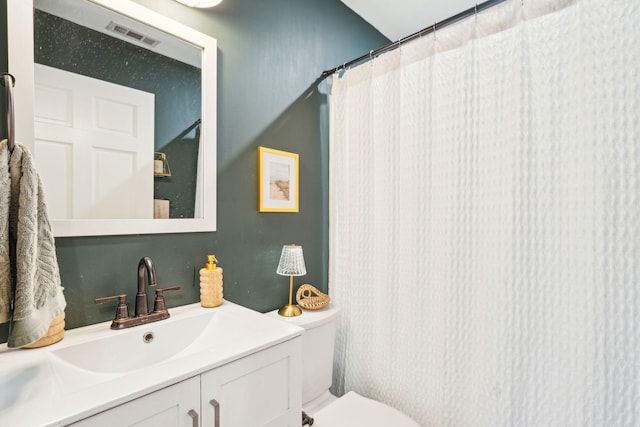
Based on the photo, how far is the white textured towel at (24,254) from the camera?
0.71 meters

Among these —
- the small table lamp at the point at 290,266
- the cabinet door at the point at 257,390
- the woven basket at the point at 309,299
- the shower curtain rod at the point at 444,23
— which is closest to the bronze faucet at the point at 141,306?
the cabinet door at the point at 257,390

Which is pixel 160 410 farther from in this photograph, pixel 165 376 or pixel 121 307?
pixel 121 307

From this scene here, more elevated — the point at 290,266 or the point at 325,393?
the point at 290,266

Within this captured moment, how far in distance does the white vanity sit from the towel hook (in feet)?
1.78

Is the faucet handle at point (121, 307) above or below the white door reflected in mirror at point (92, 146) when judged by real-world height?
below

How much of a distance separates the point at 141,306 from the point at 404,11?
216 cm

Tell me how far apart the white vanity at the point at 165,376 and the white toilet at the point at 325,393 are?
0.37 meters

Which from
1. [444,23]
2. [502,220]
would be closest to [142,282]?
[502,220]

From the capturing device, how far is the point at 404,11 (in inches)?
76.2

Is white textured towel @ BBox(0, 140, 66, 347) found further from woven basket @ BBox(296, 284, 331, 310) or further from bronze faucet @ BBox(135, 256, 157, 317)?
woven basket @ BBox(296, 284, 331, 310)

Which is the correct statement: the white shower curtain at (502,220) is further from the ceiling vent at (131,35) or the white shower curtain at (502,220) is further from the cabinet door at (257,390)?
the ceiling vent at (131,35)

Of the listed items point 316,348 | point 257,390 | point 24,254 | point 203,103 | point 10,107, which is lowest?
point 316,348

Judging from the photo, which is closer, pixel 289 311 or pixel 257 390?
pixel 257 390

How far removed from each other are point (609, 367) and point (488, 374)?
14.5 inches
